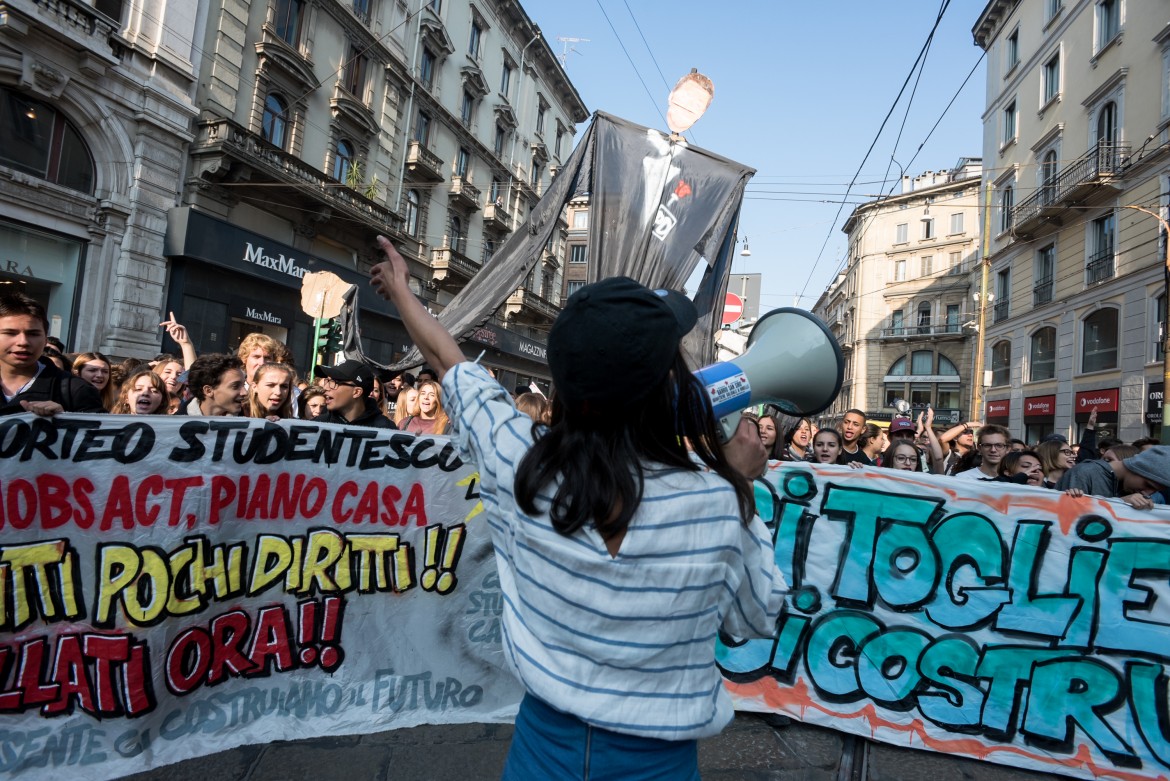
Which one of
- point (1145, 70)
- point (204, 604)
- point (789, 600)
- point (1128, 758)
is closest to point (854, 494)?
point (789, 600)

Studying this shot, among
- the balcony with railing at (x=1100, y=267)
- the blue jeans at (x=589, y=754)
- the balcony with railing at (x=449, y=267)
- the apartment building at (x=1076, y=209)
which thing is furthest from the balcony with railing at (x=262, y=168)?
the balcony with railing at (x=1100, y=267)

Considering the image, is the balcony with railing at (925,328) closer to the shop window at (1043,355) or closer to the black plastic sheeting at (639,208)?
the shop window at (1043,355)

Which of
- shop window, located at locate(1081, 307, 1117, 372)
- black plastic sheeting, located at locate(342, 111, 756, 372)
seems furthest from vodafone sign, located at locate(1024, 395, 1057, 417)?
black plastic sheeting, located at locate(342, 111, 756, 372)

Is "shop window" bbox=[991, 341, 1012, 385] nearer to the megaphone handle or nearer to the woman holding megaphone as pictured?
the megaphone handle

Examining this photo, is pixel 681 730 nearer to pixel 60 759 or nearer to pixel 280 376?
pixel 60 759

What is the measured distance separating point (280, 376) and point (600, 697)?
305 centimetres

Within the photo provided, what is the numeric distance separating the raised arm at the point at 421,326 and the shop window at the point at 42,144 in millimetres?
12283

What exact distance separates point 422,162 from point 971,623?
20.1 meters

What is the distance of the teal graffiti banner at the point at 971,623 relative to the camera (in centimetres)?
290

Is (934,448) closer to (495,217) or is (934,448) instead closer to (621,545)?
(621,545)

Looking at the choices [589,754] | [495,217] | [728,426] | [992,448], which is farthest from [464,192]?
[589,754]

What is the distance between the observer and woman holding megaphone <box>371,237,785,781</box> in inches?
38.6

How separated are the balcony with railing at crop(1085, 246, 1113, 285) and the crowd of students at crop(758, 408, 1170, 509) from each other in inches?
599

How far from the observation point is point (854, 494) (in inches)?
130
